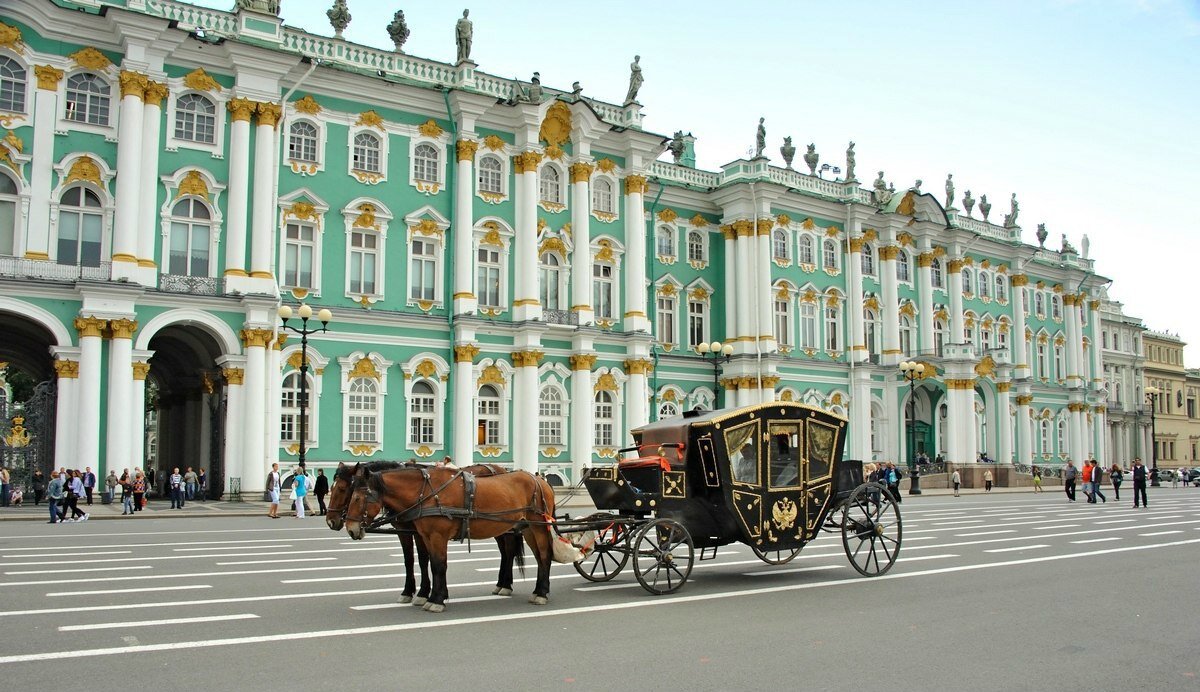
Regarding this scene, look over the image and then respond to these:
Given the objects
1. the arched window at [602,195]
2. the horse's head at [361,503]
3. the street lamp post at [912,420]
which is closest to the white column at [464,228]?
the arched window at [602,195]

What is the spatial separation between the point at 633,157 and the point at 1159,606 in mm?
32739

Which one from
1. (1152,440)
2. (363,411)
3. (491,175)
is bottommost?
(1152,440)

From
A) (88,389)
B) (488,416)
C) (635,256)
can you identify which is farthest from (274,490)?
(635,256)

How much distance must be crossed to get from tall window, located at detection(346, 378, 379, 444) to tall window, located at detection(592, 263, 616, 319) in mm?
10424

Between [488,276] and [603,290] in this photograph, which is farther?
[603,290]

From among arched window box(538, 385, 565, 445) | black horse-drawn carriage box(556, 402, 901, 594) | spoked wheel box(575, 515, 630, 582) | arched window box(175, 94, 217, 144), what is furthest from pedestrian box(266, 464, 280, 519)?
black horse-drawn carriage box(556, 402, 901, 594)

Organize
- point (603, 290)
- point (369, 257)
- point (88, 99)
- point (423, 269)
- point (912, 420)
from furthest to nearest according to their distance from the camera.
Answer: point (912, 420) → point (603, 290) → point (423, 269) → point (369, 257) → point (88, 99)

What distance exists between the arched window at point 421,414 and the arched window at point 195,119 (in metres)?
11.0

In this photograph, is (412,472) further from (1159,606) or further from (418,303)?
(418,303)

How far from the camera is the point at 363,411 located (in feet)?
116

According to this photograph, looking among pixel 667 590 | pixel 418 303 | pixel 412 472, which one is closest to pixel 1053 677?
pixel 667 590

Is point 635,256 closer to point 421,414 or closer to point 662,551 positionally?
point 421,414

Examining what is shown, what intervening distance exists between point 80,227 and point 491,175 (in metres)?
14.5

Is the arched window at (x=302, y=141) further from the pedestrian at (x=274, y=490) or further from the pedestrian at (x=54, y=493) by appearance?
the pedestrian at (x=54, y=493)
